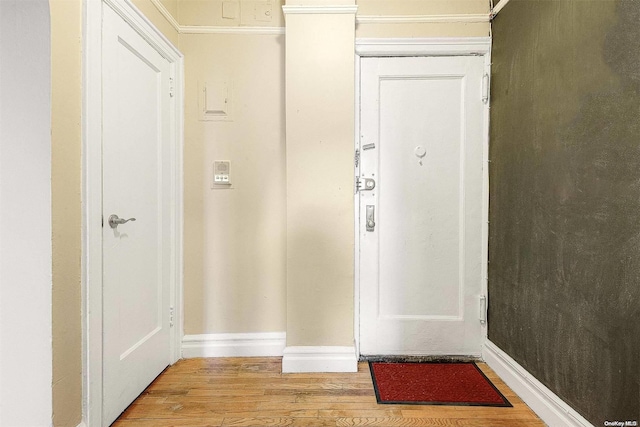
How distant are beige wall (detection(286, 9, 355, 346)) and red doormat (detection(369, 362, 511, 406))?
304mm

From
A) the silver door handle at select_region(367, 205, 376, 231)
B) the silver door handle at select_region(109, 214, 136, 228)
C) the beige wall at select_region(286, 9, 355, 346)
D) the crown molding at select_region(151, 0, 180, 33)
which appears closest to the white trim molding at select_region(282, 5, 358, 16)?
the beige wall at select_region(286, 9, 355, 346)

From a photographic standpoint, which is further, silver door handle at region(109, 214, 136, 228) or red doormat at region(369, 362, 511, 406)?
red doormat at region(369, 362, 511, 406)

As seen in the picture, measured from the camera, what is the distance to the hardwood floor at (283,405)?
1515 millimetres

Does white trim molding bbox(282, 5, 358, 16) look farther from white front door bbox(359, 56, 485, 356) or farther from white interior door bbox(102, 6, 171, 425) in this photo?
white interior door bbox(102, 6, 171, 425)

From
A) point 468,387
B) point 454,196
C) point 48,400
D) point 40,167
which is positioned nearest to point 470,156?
point 454,196

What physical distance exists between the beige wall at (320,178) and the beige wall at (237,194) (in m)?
0.24

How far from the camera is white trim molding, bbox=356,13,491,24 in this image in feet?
6.79

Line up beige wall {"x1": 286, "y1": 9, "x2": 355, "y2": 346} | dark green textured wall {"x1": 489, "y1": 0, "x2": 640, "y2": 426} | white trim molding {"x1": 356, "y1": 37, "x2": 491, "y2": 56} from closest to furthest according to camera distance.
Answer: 1. dark green textured wall {"x1": 489, "y1": 0, "x2": 640, "y2": 426}
2. beige wall {"x1": 286, "y1": 9, "x2": 355, "y2": 346}
3. white trim molding {"x1": 356, "y1": 37, "x2": 491, "y2": 56}

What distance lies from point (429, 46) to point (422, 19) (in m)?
0.19

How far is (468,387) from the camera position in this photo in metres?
1.78

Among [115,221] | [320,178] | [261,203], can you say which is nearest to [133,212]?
[115,221]

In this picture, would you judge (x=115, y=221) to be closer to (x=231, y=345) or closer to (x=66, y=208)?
(x=66, y=208)

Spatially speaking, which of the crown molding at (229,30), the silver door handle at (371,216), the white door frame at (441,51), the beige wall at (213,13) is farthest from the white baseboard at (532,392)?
the beige wall at (213,13)

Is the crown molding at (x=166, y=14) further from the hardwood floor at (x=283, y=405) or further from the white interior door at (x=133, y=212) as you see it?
the hardwood floor at (x=283, y=405)
